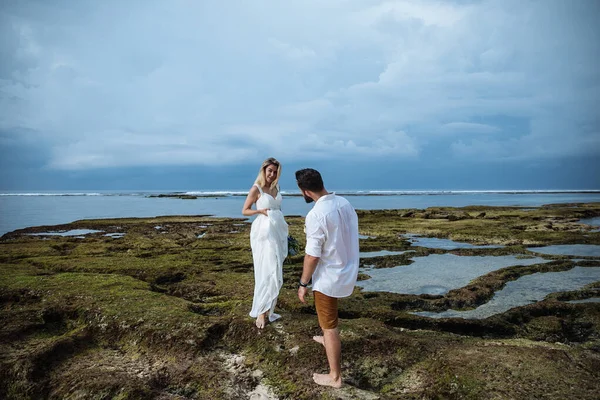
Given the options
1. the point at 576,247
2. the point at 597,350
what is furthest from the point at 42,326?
the point at 576,247

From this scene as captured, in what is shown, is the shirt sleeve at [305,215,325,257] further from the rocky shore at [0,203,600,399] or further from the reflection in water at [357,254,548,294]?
the reflection in water at [357,254,548,294]

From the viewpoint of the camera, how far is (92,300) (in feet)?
26.9

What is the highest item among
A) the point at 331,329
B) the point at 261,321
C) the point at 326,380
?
the point at 331,329

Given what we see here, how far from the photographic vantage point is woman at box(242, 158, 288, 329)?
7.14 metres

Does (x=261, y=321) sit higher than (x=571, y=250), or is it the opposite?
(x=261, y=321)

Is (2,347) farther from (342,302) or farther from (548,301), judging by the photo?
(548,301)

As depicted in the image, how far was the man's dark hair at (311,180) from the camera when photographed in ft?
16.1

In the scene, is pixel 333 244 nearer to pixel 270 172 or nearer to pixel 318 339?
pixel 318 339

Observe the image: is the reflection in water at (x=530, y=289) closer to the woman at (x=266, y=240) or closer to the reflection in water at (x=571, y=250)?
the reflection in water at (x=571, y=250)

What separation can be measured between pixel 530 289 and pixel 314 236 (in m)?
9.32

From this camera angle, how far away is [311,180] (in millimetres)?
4914

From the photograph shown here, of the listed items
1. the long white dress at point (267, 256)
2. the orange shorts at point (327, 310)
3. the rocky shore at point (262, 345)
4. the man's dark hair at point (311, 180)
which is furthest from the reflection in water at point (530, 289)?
the man's dark hair at point (311, 180)

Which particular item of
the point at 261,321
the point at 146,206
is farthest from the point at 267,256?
the point at 146,206

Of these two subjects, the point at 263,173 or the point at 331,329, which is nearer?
the point at 331,329
